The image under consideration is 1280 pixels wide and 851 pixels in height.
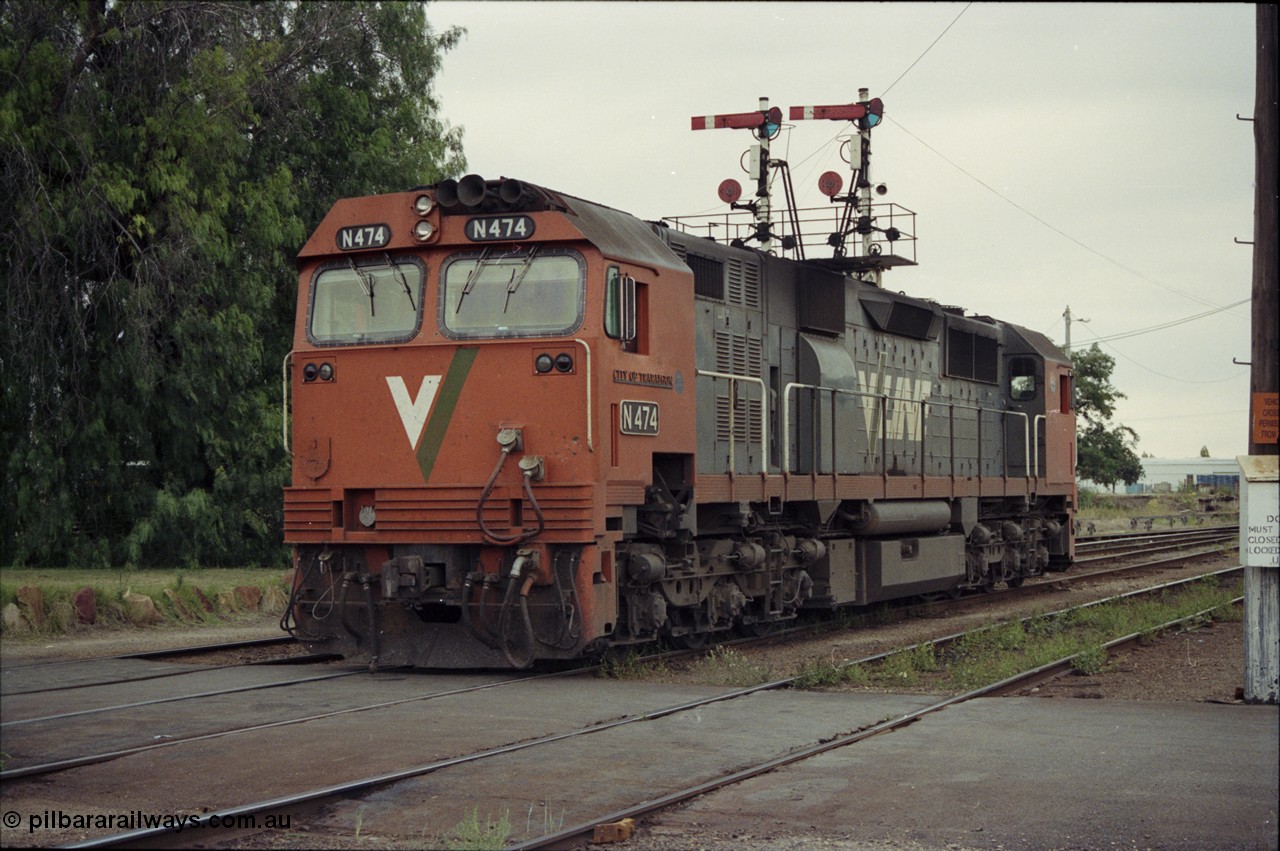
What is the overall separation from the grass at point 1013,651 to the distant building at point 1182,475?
65.7 meters

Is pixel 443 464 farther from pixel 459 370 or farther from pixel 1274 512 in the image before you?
pixel 1274 512

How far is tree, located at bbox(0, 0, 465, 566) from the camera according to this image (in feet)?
58.0

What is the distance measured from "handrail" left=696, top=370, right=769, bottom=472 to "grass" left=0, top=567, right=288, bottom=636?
7.00 m

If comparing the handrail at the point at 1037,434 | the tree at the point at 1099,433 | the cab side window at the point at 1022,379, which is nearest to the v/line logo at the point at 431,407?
the handrail at the point at 1037,434

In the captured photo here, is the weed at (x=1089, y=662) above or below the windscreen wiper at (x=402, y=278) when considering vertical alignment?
below

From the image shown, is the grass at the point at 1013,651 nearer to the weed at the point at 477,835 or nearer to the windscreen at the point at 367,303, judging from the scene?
the windscreen at the point at 367,303

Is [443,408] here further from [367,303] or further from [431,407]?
[367,303]

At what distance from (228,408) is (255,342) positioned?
1.13 metres

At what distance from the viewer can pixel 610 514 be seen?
37.7ft

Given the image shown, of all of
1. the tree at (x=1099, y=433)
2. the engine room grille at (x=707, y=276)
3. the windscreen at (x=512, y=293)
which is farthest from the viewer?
the tree at (x=1099, y=433)

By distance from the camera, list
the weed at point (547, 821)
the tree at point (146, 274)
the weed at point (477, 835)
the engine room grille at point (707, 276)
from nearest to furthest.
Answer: the weed at point (477, 835)
the weed at point (547, 821)
the engine room grille at point (707, 276)
the tree at point (146, 274)

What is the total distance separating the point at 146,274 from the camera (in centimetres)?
1936

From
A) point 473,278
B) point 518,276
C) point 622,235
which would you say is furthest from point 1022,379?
point 473,278

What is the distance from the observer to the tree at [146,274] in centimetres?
1769
